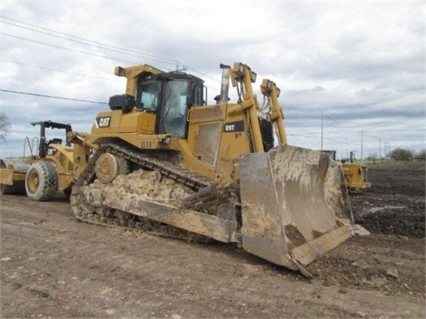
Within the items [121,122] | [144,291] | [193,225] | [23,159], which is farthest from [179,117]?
[23,159]

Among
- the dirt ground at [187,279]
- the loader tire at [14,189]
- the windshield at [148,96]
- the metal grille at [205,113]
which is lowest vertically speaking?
the dirt ground at [187,279]

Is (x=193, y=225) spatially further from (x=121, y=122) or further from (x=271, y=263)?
(x=121, y=122)

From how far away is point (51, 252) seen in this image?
606 centimetres

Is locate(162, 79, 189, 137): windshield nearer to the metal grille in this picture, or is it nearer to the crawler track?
the metal grille

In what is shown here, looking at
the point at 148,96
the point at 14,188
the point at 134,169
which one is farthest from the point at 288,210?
the point at 14,188

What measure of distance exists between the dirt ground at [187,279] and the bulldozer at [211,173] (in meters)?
0.32

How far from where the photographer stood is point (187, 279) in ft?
16.4

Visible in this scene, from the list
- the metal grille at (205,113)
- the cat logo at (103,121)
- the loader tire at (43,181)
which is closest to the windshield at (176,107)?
the metal grille at (205,113)

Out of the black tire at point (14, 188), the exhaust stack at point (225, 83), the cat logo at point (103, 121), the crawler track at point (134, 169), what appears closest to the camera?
the crawler track at point (134, 169)

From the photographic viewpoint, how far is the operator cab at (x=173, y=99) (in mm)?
8275

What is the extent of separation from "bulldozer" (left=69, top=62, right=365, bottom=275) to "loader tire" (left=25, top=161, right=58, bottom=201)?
288 cm

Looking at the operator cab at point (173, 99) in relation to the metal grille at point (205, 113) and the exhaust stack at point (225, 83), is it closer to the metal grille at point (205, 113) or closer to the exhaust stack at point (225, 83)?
the metal grille at point (205, 113)

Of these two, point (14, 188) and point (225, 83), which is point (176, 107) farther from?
point (14, 188)

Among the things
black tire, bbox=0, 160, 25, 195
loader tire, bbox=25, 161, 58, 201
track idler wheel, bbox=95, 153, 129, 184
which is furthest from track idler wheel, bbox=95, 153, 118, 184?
black tire, bbox=0, 160, 25, 195
